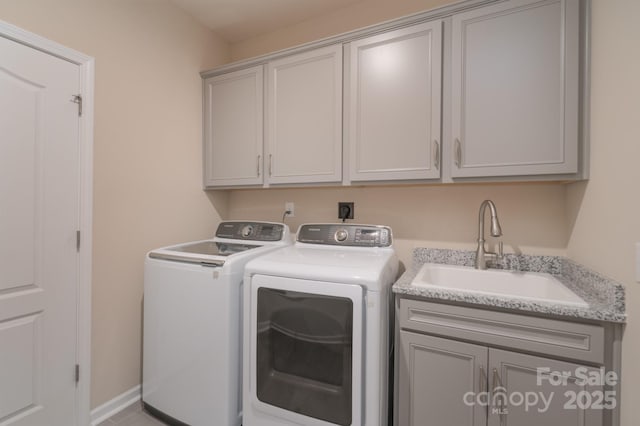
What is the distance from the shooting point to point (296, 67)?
1931mm

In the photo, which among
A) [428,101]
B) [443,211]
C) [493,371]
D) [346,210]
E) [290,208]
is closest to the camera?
[493,371]

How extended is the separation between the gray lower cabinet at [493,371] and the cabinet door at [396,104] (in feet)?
2.52

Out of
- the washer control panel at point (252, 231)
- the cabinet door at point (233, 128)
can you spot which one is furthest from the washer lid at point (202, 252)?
the cabinet door at point (233, 128)

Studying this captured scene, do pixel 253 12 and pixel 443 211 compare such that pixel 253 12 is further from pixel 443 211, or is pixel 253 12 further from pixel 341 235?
pixel 443 211

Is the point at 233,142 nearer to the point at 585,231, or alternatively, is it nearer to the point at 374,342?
the point at 374,342

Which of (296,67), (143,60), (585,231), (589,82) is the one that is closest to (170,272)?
(143,60)

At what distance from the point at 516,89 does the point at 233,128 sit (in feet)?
5.92

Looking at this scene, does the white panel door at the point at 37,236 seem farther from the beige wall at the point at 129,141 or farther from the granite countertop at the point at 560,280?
the granite countertop at the point at 560,280

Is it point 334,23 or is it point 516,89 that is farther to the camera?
point 334,23

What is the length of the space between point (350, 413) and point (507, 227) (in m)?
1.34

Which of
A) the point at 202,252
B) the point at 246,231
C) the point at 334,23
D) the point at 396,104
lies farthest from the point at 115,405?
the point at 334,23

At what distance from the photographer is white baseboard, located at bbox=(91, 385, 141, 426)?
1666 millimetres

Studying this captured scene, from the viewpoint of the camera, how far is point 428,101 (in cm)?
156

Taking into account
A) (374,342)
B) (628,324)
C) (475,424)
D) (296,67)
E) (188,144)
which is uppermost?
(296,67)
